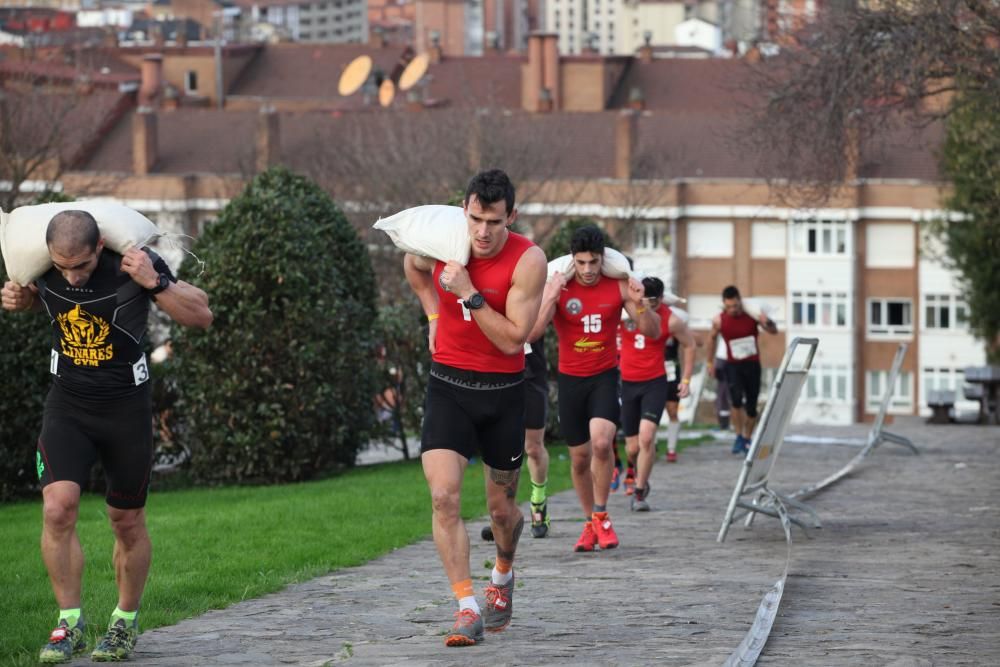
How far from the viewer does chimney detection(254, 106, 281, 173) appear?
83.1m

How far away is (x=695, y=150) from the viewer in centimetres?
8688

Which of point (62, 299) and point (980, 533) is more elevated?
point (62, 299)

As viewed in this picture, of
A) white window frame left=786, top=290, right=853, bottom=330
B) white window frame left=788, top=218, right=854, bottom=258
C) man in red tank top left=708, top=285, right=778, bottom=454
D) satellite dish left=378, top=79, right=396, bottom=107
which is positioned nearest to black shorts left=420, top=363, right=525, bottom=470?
man in red tank top left=708, top=285, right=778, bottom=454

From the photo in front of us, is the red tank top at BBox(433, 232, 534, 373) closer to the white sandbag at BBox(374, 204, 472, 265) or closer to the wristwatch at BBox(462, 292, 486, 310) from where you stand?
the white sandbag at BBox(374, 204, 472, 265)

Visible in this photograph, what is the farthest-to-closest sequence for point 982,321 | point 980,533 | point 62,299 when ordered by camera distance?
point 982,321 < point 980,533 < point 62,299

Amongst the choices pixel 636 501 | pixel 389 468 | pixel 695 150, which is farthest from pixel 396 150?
pixel 636 501

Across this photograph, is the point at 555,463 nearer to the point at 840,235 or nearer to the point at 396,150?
the point at 396,150

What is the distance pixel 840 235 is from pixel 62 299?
82.2 meters

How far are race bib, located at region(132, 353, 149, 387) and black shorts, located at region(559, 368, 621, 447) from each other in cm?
490

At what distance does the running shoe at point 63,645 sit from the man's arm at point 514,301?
232 centimetres

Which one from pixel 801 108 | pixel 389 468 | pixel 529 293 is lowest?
pixel 389 468

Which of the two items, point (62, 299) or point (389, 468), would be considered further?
point (389, 468)

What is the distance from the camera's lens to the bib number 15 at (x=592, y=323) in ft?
43.8

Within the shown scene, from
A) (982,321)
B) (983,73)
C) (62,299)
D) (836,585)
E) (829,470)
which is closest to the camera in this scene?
(62,299)
